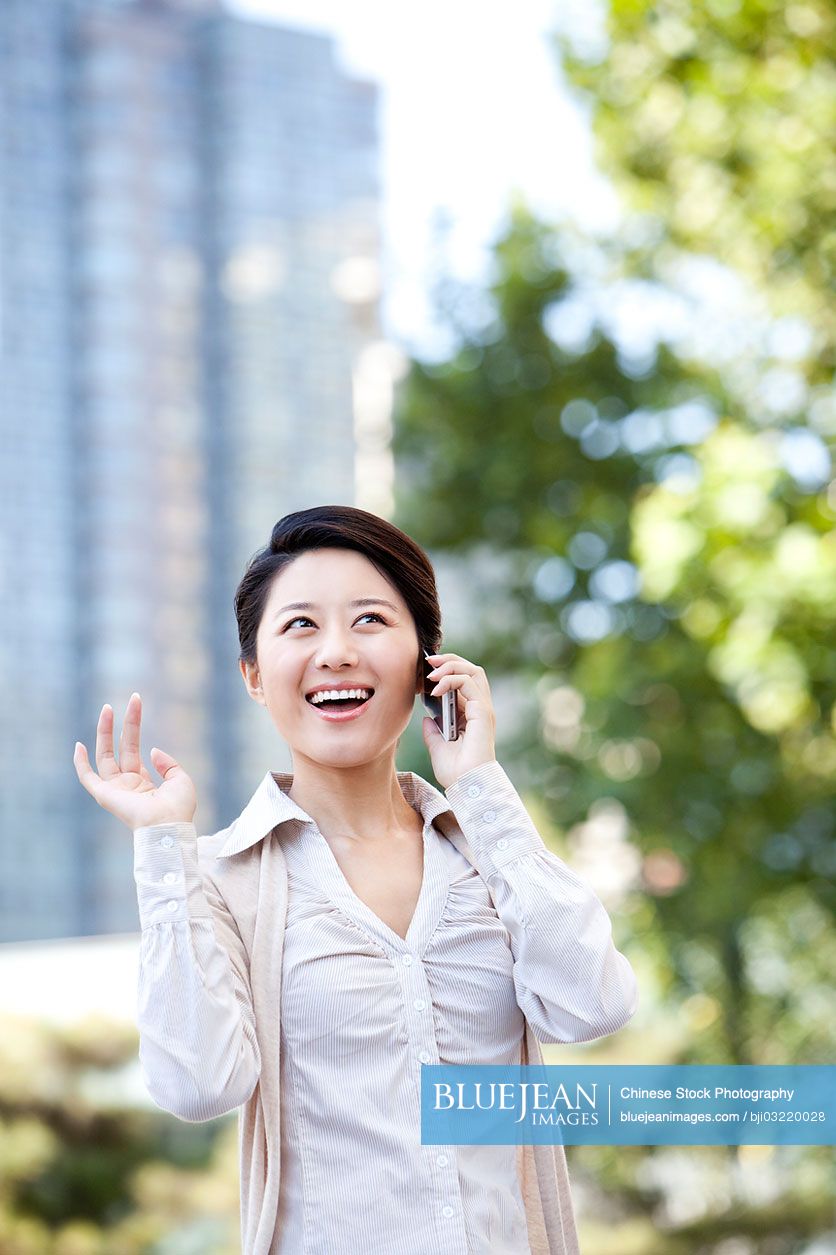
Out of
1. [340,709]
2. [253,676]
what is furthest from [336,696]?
[253,676]

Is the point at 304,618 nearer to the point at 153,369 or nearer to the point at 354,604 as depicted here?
the point at 354,604

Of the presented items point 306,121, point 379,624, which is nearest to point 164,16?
point 306,121

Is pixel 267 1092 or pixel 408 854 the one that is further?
pixel 408 854

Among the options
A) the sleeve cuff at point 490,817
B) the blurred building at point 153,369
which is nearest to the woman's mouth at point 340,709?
the sleeve cuff at point 490,817

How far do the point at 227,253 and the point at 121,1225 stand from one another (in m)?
3.57

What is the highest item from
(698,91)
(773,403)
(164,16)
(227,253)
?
(164,16)

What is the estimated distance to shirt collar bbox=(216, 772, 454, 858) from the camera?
1.25 m

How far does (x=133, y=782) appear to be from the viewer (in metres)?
1.18

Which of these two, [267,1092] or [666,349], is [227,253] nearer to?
[666,349]

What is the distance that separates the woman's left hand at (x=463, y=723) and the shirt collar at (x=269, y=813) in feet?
0.24

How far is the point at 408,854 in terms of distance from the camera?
1.30 meters

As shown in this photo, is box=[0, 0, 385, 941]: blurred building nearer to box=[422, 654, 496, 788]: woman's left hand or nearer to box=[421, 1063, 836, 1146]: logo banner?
box=[421, 1063, 836, 1146]: logo banner

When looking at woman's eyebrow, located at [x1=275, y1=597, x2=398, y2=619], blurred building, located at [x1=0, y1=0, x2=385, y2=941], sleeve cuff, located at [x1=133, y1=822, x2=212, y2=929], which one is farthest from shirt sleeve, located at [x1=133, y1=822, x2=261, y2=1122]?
blurred building, located at [x1=0, y1=0, x2=385, y2=941]

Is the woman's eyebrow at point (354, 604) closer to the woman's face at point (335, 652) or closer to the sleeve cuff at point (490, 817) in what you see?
the woman's face at point (335, 652)
